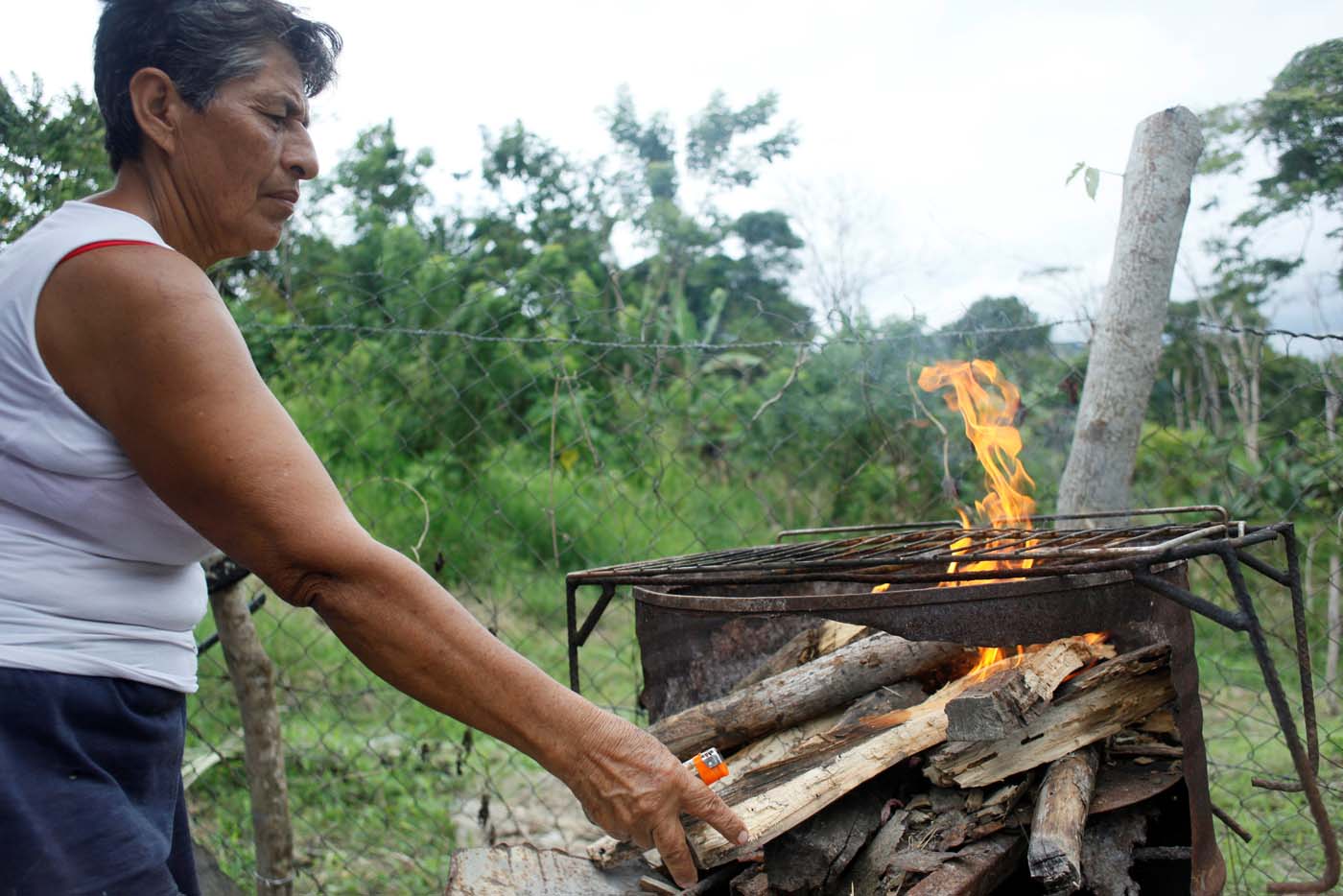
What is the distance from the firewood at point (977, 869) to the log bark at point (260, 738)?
2.00m

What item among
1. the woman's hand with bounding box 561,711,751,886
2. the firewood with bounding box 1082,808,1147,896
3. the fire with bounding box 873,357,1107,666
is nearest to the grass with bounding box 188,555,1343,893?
the fire with bounding box 873,357,1107,666

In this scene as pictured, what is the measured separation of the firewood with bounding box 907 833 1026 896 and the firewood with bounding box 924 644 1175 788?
110 mm

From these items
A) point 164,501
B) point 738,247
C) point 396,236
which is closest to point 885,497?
point 164,501

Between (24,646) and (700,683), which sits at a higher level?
(24,646)

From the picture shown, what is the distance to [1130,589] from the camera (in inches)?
75.1

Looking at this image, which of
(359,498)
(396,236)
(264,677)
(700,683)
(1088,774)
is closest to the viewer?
(1088,774)

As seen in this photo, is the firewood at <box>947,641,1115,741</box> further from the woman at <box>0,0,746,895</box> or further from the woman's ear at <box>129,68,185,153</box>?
the woman's ear at <box>129,68,185,153</box>

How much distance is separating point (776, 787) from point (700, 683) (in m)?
0.55

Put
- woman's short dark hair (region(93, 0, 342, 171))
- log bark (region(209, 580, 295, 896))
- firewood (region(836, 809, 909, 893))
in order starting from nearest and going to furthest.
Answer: woman's short dark hair (region(93, 0, 342, 171)) < firewood (region(836, 809, 909, 893)) < log bark (region(209, 580, 295, 896))

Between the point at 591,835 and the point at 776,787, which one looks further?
the point at 591,835

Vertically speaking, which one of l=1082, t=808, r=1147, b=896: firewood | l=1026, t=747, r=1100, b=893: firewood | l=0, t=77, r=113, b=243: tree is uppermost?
l=0, t=77, r=113, b=243: tree

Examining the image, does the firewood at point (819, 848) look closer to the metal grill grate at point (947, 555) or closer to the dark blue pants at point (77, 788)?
the metal grill grate at point (947, 555)

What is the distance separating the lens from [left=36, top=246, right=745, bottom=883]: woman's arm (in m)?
1.29

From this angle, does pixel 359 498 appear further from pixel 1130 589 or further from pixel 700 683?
pixel 1130 589
